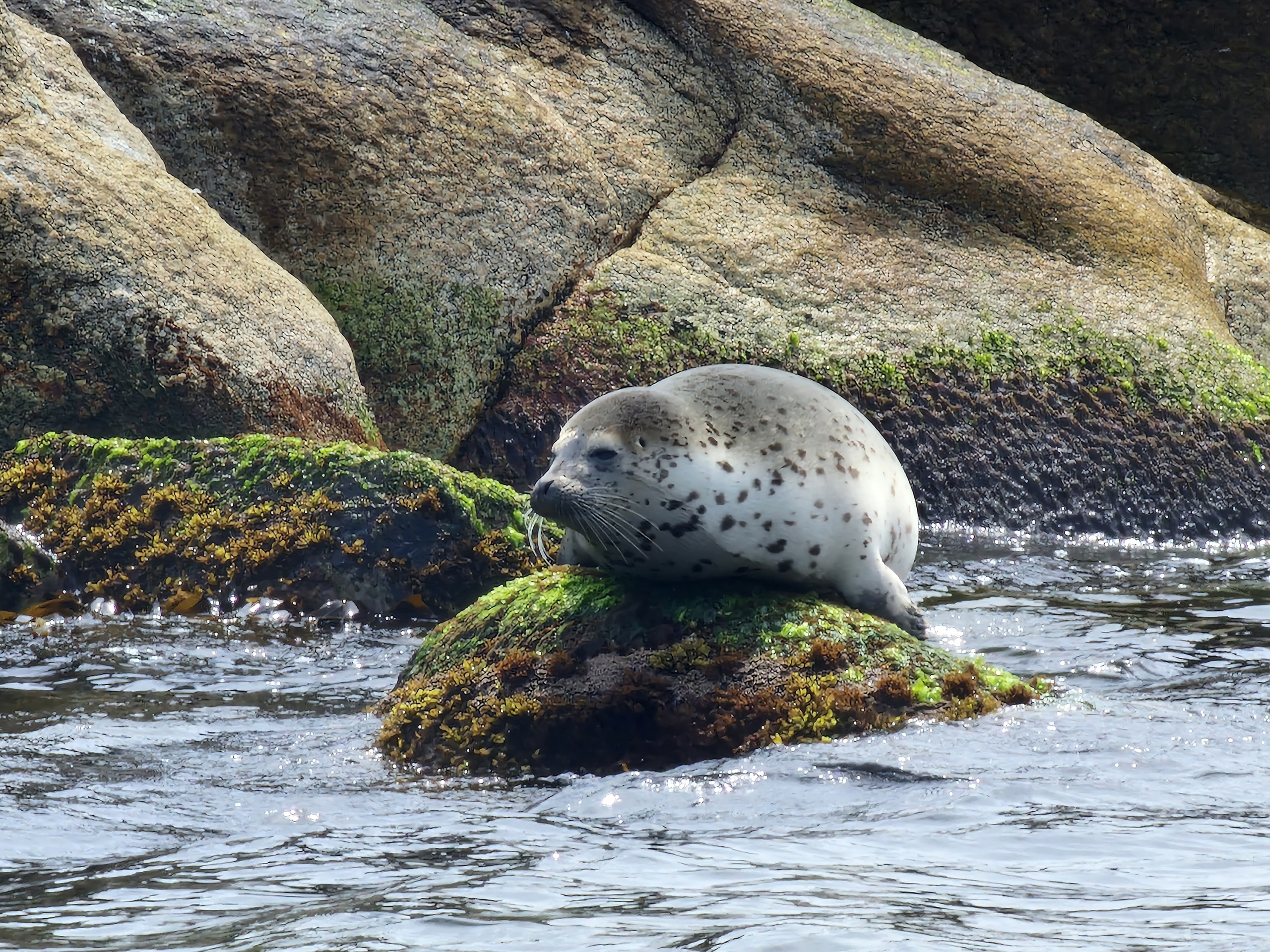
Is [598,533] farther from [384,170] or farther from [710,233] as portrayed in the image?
[710,233]

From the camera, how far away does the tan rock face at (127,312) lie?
7.65m

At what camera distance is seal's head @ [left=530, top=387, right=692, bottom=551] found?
492cm

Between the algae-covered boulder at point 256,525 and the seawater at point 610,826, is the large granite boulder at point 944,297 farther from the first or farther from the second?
the seawater at point 610,826

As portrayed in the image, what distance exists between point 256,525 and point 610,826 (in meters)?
3.52

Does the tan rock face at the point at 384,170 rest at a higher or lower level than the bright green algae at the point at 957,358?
higher

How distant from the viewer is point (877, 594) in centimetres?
528

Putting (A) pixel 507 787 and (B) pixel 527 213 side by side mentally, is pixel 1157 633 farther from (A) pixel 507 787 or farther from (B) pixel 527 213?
(B) pixel 527 213

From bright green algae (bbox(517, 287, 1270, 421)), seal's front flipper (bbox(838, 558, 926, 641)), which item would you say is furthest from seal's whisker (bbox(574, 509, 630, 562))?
bright green algae (bbox(517, 287, 1270, 421))

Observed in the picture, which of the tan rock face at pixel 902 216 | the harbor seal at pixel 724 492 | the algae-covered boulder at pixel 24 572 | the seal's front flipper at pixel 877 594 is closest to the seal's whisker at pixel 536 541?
the harbor seal at pixel 724 492

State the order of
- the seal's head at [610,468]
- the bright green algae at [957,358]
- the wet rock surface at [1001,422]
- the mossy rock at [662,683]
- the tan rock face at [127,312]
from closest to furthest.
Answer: the mossy rock at [662,683] → the seal's head at [610,468] → the tan rock face at [127,312] → the wet rock surface at [1001,422] → the bright green algae at [957,358]

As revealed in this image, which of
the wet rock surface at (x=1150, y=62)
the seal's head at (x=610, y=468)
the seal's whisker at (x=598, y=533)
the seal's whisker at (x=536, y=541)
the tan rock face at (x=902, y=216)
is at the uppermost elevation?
the wet rock surface at (x=1150, y=62)

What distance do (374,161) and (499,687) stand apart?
5.70 meters

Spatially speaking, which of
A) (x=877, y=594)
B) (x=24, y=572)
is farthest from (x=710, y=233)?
(x=877, y=594)

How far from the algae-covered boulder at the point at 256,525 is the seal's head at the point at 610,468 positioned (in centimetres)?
202
